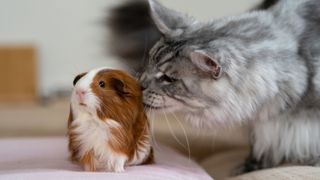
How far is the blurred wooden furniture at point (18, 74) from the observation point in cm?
251

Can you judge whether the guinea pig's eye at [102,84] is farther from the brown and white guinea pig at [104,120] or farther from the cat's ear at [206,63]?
the cat's ear at [206,63]

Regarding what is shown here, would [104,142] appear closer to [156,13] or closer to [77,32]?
[156,13]

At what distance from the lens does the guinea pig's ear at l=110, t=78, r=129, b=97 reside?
34.0 inches

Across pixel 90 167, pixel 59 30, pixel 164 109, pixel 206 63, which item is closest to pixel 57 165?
pixel 90 167

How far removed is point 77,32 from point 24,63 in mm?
312

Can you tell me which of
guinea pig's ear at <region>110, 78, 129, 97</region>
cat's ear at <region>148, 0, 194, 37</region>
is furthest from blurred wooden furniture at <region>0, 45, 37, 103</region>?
guinea pig's ear at <region>110, 78, 129, 97</region>

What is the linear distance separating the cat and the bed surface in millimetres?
116

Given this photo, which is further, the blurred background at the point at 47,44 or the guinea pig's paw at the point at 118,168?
the blurred background at the point at 47,44

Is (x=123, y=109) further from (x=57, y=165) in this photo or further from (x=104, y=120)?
(x=57, y=165)

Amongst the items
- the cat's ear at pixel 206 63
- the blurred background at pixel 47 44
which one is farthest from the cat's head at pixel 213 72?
the blurred background at pixel 47 44

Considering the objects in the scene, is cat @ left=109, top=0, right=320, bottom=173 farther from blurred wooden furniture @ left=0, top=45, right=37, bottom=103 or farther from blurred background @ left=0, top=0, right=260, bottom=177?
blurred wooden furniture @ left=0, top=45, right=37, bottom=103

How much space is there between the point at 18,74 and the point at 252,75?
178cm

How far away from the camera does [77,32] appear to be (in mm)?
2523

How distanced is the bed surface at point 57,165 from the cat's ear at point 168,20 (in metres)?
0.29
